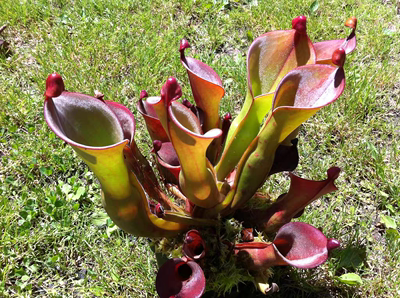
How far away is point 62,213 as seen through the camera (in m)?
1.68

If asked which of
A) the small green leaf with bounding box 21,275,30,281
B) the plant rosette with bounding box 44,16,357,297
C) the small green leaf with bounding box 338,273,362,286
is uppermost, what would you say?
the plant rosette with bounding box 44,16,357,297

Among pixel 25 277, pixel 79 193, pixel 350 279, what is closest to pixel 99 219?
pixel 79 193

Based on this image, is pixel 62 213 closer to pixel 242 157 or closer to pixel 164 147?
pixel 164 147

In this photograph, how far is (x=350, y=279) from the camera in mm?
1368

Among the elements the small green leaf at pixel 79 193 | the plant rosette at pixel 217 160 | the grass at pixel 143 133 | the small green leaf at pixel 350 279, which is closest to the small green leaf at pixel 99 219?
the grass at pixel 143 133

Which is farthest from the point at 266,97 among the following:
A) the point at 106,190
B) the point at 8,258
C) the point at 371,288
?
the point at 8,258

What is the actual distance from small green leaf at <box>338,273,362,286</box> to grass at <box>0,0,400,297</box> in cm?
4

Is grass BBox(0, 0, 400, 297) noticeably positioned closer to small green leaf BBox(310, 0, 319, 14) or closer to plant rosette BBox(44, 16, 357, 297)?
small green leaf BBox(310, 0, 319, 14)

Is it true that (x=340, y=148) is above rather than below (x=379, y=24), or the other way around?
below

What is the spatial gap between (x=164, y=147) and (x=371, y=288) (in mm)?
938

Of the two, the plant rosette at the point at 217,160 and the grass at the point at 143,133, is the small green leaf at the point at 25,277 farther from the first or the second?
the plant rosette at the point at 217,160

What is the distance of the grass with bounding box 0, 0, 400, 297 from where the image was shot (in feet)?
4.89

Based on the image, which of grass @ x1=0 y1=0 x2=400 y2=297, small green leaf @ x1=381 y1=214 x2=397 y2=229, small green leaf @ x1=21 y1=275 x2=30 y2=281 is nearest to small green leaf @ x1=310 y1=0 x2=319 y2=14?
grass @ x1=0 y1=0 x2=400 y2=297

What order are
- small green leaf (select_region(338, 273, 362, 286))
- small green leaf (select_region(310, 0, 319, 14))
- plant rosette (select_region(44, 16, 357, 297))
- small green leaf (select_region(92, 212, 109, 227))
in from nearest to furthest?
plant rosette (select_region(44, 16, 357, 297)) < small green leaf (select_region(338, 273, 362, 286)) < small green leaf (select_region(92, 212, 109, 227)) < small green leaf (select_region(310, 0, 319, 14))
